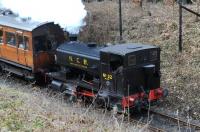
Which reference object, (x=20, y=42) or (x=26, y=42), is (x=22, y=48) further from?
(x=26, y=42)

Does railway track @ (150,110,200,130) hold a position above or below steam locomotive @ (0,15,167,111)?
below

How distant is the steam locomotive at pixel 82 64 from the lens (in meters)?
13.7

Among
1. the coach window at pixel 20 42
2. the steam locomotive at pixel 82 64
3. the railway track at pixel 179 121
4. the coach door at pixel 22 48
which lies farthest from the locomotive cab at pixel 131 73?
the coach window at pixel 20 42

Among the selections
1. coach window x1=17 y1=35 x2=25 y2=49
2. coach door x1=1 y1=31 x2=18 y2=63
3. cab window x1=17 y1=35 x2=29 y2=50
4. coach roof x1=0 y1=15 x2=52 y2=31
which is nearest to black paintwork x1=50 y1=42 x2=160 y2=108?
Answer: coach roof x1=0 y1=15 x2=52 y2=31

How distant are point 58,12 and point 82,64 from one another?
12.2ft

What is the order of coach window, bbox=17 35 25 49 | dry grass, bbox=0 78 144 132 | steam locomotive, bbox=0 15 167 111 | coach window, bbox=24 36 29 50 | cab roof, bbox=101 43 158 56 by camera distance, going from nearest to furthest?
dry grass, bbox=0 78 144 132
cab roof, bbox=101 43 158 56
steam locomotive, bbox=0 15 167 111
coach window, bbox=24 36 29 50
coach window, bbox=17 35 25 49

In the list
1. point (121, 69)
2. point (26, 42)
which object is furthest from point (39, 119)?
point (26, 42)

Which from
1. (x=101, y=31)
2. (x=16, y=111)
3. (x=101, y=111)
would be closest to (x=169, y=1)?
(x=101, y=31)

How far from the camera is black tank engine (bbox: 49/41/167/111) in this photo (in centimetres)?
1358

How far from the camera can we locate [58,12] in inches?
704

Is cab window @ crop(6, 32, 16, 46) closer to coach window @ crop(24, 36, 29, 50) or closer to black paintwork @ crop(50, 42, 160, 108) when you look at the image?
coach window @ crop(24, 36, 29, 50)

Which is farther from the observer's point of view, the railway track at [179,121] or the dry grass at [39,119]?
the railway track at [179,121]

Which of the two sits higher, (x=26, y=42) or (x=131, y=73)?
(x=26, y=42)

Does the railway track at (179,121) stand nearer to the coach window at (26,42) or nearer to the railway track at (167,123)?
the railway track at (167,123)
